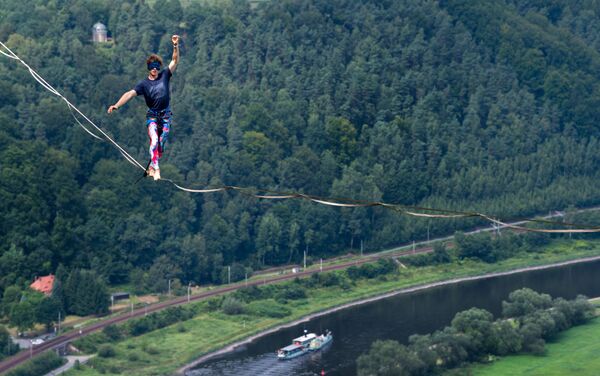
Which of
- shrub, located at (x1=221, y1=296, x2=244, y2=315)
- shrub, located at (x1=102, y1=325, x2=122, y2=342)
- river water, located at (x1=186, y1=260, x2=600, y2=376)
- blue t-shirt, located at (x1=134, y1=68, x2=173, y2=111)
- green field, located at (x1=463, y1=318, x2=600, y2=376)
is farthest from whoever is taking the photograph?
shrub, located at (x1=221, y1=296, x2=244, y2=315)

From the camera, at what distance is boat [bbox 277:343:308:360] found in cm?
6819

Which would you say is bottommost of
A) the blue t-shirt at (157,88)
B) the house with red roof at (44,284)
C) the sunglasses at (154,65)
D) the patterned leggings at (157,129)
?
the house with red roof at (44,284)

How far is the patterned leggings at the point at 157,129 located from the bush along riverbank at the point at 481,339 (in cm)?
3701

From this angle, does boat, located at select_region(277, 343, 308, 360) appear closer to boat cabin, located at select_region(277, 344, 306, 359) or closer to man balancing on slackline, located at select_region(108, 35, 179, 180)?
boat cabin, located at select_region(277, 344, 306, 359)

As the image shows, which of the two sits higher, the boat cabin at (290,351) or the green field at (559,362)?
the boat cabin at (290,351)

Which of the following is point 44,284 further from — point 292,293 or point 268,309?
point 292,293

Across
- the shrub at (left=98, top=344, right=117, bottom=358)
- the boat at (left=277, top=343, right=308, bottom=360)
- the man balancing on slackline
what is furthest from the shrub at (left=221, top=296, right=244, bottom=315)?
the man balancing on slackline

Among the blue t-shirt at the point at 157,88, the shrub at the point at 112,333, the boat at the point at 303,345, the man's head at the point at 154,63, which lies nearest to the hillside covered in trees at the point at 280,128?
the shrub at the point at 112,333

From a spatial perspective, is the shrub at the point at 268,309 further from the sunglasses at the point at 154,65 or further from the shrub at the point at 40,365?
the sunglasses at the point at 154,65

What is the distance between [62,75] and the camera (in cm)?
9550

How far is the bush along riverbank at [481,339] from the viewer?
61406 millimetres

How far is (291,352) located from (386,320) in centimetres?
934

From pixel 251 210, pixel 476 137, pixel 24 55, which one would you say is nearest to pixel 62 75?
pixel 24 55

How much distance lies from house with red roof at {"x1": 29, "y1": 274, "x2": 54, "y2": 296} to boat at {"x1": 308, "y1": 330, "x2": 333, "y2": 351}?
52.9ft
